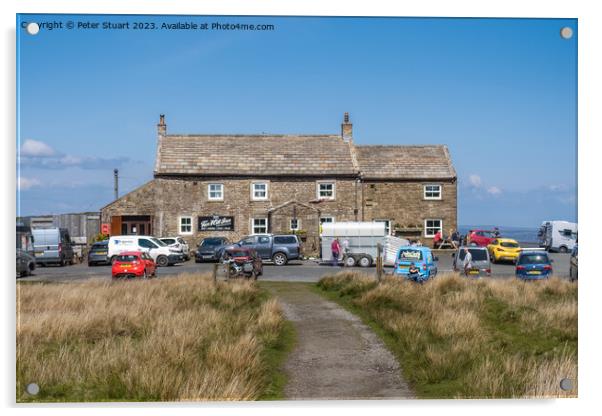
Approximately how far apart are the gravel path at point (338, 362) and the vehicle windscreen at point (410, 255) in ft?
23.7

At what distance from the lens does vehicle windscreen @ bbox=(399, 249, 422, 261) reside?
21.3 metres

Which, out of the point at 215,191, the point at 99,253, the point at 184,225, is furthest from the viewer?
the point at 215,191

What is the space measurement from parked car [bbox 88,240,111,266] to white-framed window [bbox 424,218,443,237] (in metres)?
19.3

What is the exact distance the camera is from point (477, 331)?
12.1 metres

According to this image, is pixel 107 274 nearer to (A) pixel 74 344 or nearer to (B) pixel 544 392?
(A) pixel 74 344

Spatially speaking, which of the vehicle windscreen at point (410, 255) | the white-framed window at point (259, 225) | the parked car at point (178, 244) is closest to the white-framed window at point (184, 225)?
the parked car at point (178, 244)

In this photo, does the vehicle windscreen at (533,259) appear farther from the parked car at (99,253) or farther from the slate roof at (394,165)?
the slate roof at (394,165)

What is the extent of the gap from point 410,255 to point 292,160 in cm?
1258

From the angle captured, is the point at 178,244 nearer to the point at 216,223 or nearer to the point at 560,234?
the point at 216,223

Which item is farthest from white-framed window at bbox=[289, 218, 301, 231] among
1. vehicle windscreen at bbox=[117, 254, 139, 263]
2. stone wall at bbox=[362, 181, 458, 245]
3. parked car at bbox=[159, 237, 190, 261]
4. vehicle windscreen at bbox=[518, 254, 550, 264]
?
vehicle windscreen at bbox=[117, 254, 139, 263]

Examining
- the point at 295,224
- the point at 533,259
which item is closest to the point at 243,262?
the point at 533,259

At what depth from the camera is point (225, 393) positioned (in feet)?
29.7

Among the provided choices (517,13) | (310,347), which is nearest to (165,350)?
(310,347)

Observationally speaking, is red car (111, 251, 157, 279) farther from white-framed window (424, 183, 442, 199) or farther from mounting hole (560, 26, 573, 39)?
white-framed window (424, 183, 442, 199)
